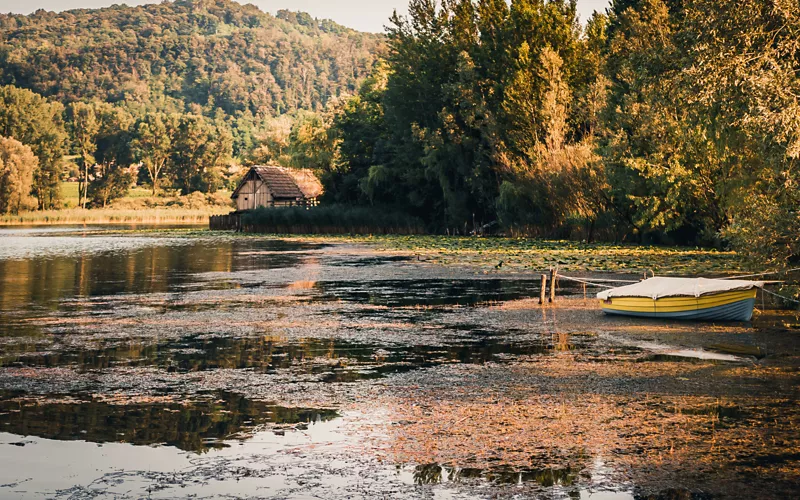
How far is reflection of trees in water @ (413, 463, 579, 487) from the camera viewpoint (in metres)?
9.02

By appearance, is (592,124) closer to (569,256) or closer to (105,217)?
(569,256)

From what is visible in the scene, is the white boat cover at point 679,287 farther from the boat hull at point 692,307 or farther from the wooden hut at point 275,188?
the wooden hut at point 275,188

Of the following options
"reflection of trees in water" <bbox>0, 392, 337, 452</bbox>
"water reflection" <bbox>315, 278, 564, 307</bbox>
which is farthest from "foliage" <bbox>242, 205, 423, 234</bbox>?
"reflection of trees in water" <bbox>0, 392, 337, 452</bbox>

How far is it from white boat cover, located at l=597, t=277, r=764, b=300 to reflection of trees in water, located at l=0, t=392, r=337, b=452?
463 inches

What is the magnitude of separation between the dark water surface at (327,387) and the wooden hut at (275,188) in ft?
245

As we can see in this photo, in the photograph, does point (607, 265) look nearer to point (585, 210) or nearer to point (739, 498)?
point (585, 210)

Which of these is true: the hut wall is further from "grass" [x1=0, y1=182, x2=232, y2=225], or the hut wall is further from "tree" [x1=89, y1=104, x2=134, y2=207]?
"tree" [x1=89, y1=104, x2=134, y2=207]

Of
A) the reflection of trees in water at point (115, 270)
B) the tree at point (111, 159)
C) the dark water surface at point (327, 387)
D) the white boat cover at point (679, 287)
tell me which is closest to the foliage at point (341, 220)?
the reflection of trees in water at point (115, 270)

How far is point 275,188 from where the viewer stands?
339 ft

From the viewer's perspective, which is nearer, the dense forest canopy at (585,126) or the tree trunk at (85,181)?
the dense forest canopy at (585,126)

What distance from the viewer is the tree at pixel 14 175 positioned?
12150 centimetres

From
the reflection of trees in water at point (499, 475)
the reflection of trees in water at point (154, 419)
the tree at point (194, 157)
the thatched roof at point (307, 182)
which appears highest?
the tree at point (194, 157)

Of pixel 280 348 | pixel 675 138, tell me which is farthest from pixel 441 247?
pixel 280 348

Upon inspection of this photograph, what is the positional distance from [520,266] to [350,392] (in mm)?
25342
